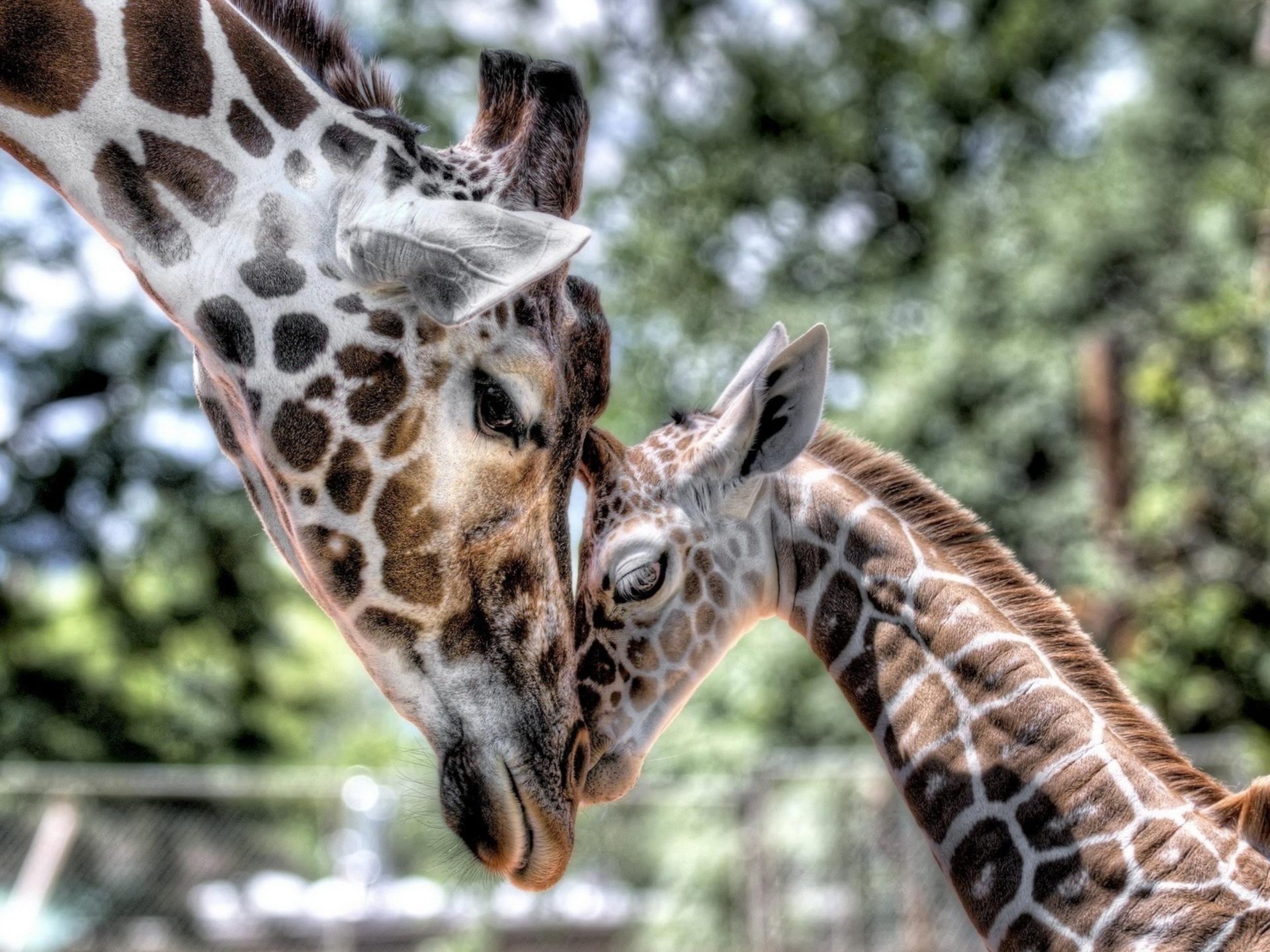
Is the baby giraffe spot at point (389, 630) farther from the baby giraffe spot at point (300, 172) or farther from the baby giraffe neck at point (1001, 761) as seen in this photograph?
the baby giraffe neck at point (1001, 761)

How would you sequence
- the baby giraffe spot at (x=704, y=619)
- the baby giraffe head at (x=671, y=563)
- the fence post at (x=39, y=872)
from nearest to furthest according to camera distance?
the baby giraffe head at (x=671, y=563) → the baby giraffe spot at (x=704, y=619) → the fence post at (x=39, y=872)

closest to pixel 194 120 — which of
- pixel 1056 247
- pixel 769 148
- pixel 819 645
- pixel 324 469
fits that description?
pixel 324 469

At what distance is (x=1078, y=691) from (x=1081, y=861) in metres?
0.35

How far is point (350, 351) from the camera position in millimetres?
1997

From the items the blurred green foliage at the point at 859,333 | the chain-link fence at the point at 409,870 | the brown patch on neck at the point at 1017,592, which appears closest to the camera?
the brown patch on neck at the point at 1017,592

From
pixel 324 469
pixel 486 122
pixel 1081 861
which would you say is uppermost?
pixel 486 122

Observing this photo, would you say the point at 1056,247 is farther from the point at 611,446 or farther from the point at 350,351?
the point at 350,351

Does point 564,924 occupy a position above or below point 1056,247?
below

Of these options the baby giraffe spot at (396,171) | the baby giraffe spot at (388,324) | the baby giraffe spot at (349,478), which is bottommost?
the baby giraffe spot at (349,478)

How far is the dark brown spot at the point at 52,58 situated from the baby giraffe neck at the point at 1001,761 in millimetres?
1740

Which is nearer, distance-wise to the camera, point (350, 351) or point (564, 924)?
point (350, 351)

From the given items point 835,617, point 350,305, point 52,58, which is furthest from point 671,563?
point 52,58

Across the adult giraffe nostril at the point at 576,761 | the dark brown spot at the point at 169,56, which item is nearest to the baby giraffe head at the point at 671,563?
the adult giraffe nostril at the point at 576,761

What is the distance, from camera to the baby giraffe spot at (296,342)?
1.99m
